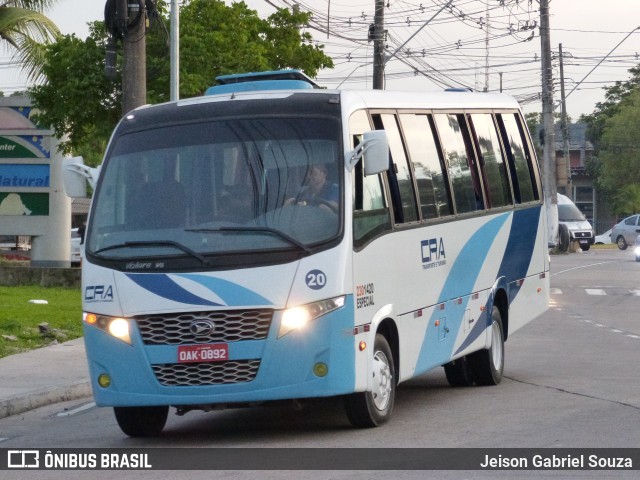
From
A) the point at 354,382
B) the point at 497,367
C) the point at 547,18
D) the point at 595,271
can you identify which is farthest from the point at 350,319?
the point at 547,18

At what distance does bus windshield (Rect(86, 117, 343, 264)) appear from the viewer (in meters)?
10.6

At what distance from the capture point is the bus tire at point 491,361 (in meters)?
14.4

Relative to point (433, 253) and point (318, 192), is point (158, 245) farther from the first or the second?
point (433, 253)

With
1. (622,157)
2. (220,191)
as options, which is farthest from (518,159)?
(622,157)

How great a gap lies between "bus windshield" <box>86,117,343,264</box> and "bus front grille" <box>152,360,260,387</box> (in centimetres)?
77

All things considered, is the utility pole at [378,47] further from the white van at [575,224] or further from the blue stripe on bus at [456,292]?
the blue stripe on bus at [456,292]

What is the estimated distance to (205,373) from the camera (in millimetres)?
10445

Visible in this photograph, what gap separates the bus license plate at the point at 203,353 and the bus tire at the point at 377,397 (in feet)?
3.64

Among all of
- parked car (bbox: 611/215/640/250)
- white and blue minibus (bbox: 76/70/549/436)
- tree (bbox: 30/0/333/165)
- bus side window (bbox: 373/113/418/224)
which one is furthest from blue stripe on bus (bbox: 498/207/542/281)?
parked car (bbox: 611/215/640/250)

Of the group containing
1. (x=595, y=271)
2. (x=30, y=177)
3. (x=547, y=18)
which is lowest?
(x=595, y=271)

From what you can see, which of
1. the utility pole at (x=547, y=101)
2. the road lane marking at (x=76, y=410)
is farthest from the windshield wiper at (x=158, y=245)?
the utility pole at (x=547, y=101)

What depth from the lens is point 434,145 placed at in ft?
43.7

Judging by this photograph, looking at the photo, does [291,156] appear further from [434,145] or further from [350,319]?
[434,145]

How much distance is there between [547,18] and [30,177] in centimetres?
2665
